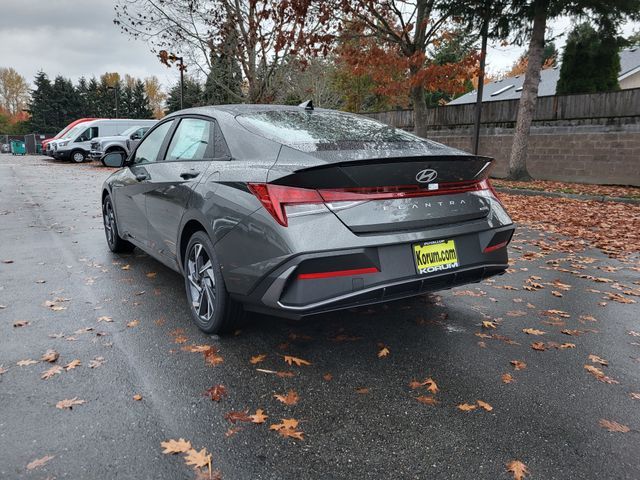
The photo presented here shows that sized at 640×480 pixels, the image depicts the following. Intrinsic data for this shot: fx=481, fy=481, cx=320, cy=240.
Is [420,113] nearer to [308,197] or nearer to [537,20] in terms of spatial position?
[537,20]

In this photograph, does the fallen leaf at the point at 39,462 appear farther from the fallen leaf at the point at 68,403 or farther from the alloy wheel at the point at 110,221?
the alloy wheel at the point at 110,221

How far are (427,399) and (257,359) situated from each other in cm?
111

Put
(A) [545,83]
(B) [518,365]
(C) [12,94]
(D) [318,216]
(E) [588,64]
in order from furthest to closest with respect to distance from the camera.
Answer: (C) [12,94], (A) [545,83], (E) [588,64], (B) [518,365], (D) [318,216]

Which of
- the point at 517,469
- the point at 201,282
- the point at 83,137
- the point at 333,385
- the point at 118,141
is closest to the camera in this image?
the point at 517,469

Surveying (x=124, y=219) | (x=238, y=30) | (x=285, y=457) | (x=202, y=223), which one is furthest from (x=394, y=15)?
(x=285, y=457)

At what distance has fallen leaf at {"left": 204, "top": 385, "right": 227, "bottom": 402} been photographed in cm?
265

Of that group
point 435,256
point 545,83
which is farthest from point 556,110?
point 435,256

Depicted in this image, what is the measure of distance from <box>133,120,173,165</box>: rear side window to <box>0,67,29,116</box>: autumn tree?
114 meters

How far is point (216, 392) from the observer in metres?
2.71

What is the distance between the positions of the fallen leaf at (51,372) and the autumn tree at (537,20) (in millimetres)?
14516

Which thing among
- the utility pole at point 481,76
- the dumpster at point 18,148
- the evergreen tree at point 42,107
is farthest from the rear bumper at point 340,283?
the evergreen tree at point 42,107

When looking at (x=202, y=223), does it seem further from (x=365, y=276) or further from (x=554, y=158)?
(x=554, y=158)

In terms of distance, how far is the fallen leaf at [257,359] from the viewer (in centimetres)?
309

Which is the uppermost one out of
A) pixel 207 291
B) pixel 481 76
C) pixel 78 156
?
pixel 481 76
